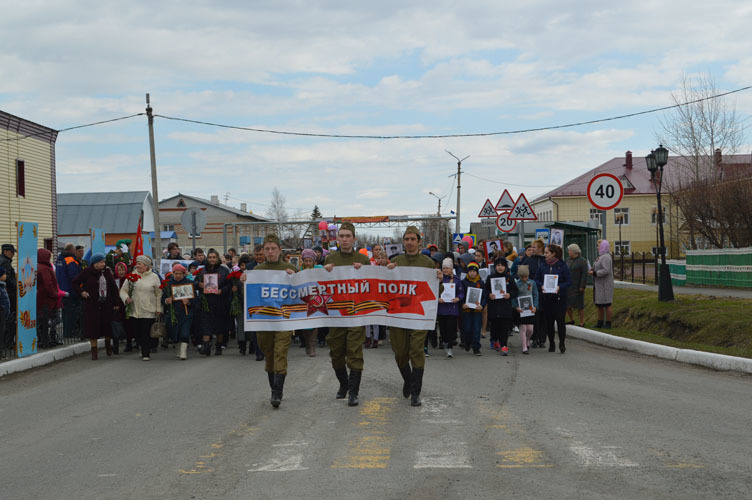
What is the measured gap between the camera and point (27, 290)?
14.0 metres

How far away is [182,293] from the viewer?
15016mm

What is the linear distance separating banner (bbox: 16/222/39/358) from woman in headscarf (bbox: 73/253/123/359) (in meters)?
0.86

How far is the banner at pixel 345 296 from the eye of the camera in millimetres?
9406

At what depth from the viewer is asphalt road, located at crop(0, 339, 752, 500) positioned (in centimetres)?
553

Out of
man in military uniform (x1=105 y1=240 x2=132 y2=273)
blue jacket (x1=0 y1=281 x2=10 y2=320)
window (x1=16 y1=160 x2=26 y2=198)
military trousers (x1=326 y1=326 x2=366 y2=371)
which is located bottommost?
military trousers (x1=326 y1=326 x2=366 y2=371)

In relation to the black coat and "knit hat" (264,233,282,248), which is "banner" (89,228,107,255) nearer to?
the black coat

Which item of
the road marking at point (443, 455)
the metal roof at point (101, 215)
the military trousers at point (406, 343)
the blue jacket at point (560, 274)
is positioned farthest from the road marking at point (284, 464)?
the metal roof at point (101, 215)

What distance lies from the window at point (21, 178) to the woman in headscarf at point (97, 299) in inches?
895

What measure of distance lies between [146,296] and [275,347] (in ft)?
21.2

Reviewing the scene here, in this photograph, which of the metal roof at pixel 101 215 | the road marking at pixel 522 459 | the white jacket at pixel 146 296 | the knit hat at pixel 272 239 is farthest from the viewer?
the metal roof at pixel 101 215

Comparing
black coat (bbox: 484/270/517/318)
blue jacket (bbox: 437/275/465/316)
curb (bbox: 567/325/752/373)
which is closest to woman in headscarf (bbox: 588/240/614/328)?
curb (bbox: 567/325/752/373)

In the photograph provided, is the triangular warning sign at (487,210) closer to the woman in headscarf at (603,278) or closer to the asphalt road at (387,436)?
the woman in headscarf at (603,278)

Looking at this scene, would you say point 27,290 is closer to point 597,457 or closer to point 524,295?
point 524,295

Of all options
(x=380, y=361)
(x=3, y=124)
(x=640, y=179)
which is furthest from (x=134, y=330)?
(x=640, y=179)
